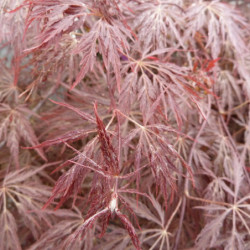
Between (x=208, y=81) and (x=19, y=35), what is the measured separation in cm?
55

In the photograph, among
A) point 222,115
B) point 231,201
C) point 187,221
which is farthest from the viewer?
point 222,115

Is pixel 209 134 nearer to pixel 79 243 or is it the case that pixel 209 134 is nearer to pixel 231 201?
pixel 231 201

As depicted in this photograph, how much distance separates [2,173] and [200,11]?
32.2 inches

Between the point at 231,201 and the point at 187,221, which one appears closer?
the point at 231,201

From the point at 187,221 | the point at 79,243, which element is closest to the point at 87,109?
the point at 79,243

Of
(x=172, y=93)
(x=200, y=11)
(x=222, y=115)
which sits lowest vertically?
(x=222, y=115)

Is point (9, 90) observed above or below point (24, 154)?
above

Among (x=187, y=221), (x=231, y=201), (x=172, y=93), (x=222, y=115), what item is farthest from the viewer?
(x=222, y=115)

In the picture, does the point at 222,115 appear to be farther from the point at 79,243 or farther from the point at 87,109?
the point at 79,243

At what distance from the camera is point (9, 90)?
112cm

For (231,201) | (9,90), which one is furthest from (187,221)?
(9,90)

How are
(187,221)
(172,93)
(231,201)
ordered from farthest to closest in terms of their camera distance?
1. (187,221)
2. (231,201)
3. (172,93)

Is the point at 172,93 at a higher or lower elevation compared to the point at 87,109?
higher

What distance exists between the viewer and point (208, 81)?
95 cm
